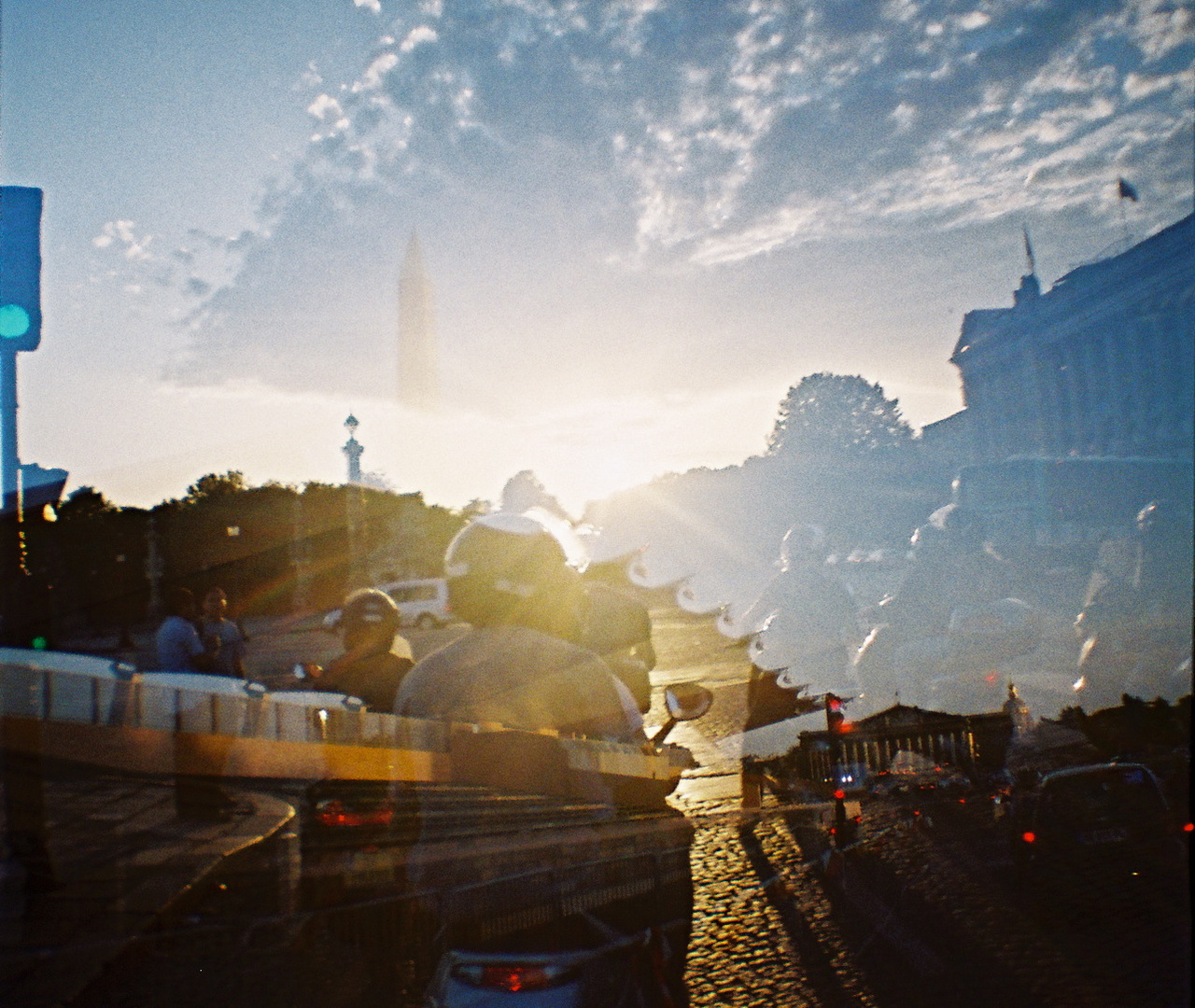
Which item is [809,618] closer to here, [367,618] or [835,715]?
[835,715]

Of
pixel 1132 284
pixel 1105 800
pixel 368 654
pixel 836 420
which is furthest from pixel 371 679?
pixel 1132 284

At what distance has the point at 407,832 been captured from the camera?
1.58m

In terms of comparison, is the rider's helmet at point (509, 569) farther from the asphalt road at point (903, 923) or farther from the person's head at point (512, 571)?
the asphalt road at point (903, 923)

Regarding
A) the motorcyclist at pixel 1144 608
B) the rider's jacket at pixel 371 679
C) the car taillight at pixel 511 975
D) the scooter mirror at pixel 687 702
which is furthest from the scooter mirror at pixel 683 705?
the motorcyclist at pixel 1144 608

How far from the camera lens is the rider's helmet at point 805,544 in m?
1.95

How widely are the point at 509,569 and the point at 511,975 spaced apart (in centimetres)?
86

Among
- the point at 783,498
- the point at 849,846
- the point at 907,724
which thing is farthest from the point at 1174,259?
the point at 849,846

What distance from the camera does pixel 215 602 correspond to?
232 centimetres

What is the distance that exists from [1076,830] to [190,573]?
7.88ft

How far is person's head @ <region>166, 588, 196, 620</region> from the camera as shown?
2084 millimetres

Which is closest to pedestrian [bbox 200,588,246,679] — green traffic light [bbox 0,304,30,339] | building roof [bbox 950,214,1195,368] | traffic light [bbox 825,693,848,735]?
green traffic light [bbox 0,304,30,339]

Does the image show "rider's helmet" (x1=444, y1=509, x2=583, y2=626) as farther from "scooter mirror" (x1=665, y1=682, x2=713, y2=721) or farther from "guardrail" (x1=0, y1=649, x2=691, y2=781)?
"scooter mirror" (x1=665, y1=682, x2=713, y2=721)

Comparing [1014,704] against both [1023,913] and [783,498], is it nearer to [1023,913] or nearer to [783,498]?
[1023,913]

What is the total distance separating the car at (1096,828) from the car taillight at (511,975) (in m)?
1.29
